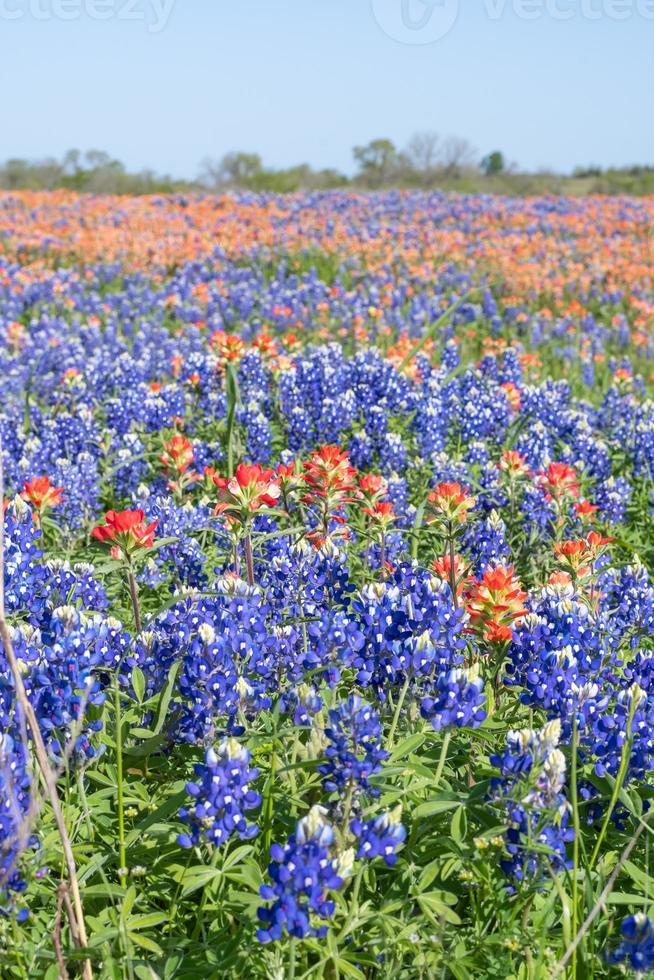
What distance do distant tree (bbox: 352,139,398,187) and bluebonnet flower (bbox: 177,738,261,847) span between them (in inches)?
1503

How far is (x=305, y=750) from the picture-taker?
288 centimetres

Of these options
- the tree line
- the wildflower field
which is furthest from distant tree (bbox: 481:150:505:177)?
the wildflower field

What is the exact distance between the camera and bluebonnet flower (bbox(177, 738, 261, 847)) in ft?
7.91

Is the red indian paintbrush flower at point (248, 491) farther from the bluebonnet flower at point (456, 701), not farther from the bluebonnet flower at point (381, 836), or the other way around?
the bluebonnet flower at point (381, 836)

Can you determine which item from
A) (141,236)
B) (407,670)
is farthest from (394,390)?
(141,236)

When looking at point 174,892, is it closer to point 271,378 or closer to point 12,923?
point 12,923

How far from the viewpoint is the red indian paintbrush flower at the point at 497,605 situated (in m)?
3.16

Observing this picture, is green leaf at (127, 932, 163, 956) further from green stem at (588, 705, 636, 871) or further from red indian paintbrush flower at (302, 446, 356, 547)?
red indian paintbrush flower at (302, 446, 356, 547)

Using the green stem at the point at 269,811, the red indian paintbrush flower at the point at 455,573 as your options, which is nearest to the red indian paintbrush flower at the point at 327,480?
the red indian paintbrush flower at the point at 455,573

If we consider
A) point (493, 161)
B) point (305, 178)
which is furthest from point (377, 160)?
point (493, 161)

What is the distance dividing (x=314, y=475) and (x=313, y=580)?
1.94 ft

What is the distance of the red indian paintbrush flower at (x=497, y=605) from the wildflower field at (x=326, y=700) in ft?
0.04

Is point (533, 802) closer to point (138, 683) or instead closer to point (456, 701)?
point (456, 701)

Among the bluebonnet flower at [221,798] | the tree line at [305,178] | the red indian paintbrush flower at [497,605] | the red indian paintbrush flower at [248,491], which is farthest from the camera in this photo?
the tree line at [305,178]
